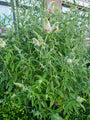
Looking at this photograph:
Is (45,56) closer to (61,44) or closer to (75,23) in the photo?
(61,44)

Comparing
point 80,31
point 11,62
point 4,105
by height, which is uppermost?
point 80,31

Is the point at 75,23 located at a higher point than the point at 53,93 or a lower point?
higher

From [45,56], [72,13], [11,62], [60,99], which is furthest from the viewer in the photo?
[72,13]

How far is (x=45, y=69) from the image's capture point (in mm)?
1730

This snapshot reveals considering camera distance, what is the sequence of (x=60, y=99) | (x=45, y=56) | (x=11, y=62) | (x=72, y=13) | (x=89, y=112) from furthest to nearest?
(x=72, y=13), (x=89, y=112), (x=60, y=99), (x=11, y=62), (x=45, y=56)

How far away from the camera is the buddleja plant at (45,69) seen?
1688mm

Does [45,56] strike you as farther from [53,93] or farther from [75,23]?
[75,23]

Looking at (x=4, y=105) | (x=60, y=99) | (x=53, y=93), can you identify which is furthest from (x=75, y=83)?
(x=4, y=105)

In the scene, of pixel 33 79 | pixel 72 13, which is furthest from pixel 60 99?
pixel 72 13

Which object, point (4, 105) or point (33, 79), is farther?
point (4, 105)

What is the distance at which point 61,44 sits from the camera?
7.30 ft

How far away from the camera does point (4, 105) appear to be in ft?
6.66

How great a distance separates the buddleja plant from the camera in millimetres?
1688

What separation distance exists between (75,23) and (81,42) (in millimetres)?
340
